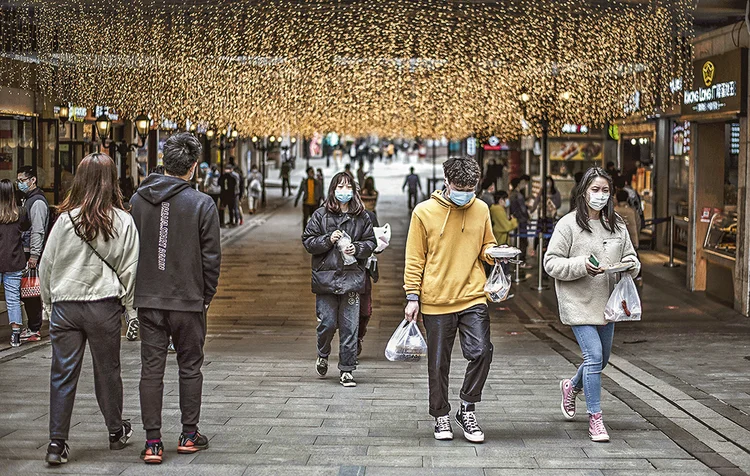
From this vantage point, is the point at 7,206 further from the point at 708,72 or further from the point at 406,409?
the point at 708,72

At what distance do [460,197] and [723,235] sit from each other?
10244mm

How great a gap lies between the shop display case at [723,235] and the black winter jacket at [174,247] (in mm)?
10536

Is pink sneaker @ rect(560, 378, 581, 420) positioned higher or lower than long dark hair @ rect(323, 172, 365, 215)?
lower

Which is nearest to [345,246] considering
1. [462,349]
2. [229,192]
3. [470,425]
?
[462,349]

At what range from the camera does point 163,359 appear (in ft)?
20.7

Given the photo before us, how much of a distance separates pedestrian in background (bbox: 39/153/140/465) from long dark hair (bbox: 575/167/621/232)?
2.79m

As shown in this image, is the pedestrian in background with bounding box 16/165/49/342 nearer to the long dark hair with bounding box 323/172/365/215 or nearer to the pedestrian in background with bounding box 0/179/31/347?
the pedestrian in background with bounding box 0/179/31/347

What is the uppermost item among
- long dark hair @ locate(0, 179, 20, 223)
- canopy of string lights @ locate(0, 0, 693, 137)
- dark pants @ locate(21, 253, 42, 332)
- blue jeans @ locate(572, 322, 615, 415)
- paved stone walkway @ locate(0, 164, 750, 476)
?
canopy of string lights @ locate(0, 0, 693, 137)

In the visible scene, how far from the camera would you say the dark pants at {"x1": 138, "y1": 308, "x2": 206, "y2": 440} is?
20.4 ft

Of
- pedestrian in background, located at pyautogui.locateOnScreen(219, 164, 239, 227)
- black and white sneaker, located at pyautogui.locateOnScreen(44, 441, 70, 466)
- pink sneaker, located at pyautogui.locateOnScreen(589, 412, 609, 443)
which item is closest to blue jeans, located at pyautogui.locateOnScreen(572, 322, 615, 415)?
pink sneaker, located at pyautogui.locateOnScreen(589, 412, 609, 443)

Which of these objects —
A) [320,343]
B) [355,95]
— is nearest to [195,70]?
[355,95]

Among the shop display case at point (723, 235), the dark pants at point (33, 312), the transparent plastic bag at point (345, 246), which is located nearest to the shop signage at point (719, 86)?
the shop display case at point (723, 235)

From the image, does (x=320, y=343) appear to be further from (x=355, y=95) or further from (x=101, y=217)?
(x=355, y=95)

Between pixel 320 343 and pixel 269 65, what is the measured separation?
14.1 metres
